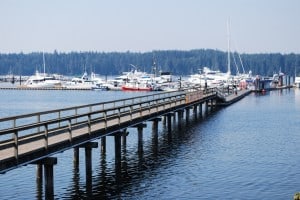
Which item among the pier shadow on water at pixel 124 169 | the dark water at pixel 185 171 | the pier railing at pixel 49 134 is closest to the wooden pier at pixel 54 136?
the pier railing at pixel 49 134

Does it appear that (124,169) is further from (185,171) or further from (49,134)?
(49,134)

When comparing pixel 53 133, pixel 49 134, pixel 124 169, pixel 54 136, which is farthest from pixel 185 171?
pixel 49 134

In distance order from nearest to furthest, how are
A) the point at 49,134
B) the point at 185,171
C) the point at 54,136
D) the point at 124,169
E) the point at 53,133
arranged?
1. the point at 49,134
2. the point at 53,133
3. the point at 54,136
4. the point at 124,169
5. the point at 185,171

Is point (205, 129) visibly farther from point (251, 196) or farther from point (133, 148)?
point (251, 196)

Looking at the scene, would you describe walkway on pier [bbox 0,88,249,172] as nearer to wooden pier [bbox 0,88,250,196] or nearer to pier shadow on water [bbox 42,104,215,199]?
wooden pier [bbox 0,88,250,196]

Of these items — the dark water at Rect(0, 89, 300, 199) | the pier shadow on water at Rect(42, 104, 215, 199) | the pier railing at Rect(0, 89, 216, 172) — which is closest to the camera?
the pier railing at Rect(0, 89, 216, 172)

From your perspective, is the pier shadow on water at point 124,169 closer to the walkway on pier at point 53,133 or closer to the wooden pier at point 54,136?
the wooden pier at point 54,136

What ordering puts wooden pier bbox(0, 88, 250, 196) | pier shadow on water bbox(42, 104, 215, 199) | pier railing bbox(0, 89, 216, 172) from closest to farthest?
pier railing bbox(0, 89, 216, 172), wooden pier bbox(0, 88, 250, 196), pier shadow on water bbox(42, 104, 215, 199)

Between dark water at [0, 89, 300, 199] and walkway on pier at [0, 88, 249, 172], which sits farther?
dark water at [0, 89, 300, 199]

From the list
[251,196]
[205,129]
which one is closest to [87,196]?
[251,196]

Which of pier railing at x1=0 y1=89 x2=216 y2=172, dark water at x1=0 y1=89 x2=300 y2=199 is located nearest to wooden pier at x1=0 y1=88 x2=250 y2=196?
pier railing at x1=0 y1=89 x2=216 y2=172

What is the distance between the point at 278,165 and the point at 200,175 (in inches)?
281

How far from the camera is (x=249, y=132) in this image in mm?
66562

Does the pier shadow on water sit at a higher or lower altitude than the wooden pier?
lower
